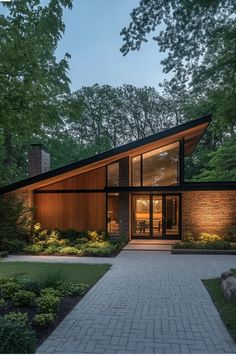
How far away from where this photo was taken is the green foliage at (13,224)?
14.8 m

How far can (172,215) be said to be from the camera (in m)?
18.0

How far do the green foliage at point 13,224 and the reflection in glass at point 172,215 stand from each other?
268 inches

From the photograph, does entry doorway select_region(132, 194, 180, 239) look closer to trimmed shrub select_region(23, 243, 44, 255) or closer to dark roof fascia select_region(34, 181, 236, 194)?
dark roof fascia select_region(34, 181, 236, 194)

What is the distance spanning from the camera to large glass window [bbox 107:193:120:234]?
1728 cm

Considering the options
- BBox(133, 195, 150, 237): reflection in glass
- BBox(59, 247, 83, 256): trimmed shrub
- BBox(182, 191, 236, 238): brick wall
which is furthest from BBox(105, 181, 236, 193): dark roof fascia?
BBox(59, 247, 83, 256): trimmed shrub

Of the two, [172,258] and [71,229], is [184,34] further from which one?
[71,229]

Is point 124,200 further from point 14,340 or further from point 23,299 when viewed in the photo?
point 14,340

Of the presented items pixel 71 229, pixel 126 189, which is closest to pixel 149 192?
pixel 126 189

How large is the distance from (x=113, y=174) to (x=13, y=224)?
524cm

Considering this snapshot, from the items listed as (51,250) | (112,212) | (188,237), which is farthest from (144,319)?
(112,212)

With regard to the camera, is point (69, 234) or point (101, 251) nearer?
point (101, 251)

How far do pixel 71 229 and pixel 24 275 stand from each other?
7.28 meters

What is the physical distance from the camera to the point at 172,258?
13.1m

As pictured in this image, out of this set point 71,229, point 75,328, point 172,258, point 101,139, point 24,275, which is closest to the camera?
point 75,328
